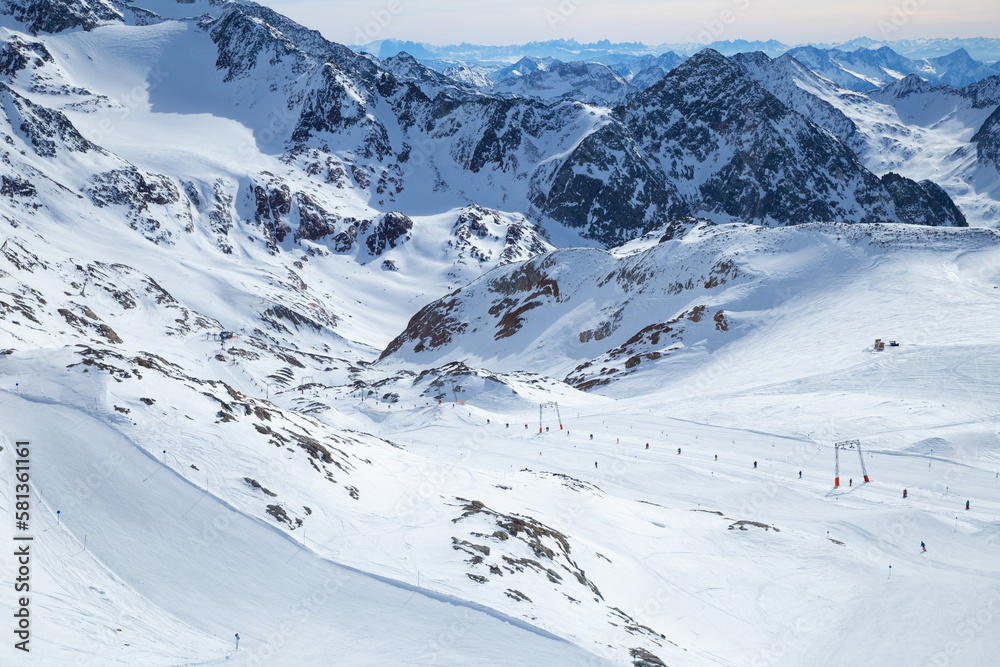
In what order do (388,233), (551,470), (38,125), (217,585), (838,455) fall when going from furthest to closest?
1. (388,233)
2. (38,125)
3. (551,470)
4. (838,455)
5. (217,585)

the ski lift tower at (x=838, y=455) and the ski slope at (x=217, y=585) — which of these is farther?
the ski lift tower at (x=838, y=455)

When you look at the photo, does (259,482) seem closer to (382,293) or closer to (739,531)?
(739,531)

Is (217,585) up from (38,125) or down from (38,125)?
down

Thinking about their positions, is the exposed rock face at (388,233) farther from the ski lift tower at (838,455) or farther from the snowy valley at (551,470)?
the ski lift tower at (838,455)

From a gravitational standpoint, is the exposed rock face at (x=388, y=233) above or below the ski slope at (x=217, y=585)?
below

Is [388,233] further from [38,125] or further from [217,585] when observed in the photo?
[217,585]

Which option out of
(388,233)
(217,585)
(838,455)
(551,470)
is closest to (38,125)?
(388,233)

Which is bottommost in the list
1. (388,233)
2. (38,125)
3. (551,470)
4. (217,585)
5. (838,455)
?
(551,470)

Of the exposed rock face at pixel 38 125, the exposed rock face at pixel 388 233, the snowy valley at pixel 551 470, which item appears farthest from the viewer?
the exposed rock face at pixel 388 233

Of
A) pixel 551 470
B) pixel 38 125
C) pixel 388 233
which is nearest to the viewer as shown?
pixel 551 470

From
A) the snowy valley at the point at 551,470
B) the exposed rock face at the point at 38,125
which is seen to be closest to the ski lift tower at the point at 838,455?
the snowy valley at the point at 551,470

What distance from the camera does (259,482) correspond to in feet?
82.5

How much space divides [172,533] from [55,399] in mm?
9054

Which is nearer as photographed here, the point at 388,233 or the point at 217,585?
the point at 217,585
